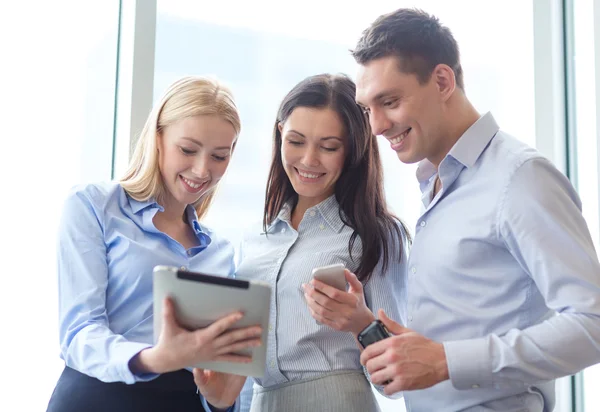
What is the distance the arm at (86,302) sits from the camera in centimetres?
153

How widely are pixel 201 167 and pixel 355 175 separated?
0.48 m

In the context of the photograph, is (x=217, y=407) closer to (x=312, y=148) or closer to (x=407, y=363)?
(x=407, y=363)

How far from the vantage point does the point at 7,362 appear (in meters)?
2.09

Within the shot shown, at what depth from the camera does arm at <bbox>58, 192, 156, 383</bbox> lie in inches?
60.2

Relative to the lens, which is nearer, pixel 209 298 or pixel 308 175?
pixel 209 298

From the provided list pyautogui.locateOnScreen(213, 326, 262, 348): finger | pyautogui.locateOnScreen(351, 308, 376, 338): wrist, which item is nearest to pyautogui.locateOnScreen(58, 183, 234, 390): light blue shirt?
pyautogui.locateOnScreen(213, 326, 262, 348): finger

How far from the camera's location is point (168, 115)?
1.87m

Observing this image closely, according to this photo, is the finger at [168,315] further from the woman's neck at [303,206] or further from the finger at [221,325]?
the woman's neck at [303,206]

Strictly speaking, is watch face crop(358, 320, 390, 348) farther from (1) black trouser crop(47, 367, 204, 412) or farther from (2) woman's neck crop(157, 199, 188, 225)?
(2) woman's neck crop(157, 199, 188, 225)

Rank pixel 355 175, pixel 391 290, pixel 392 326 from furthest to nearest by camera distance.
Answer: pixel 355 175, pixel 391 290, pixel 392 326

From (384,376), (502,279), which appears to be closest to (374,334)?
(384,376)

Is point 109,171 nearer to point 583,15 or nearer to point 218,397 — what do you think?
point 218,397

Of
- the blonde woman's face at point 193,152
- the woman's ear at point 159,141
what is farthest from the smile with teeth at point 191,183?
the woman's ear at point 159,141

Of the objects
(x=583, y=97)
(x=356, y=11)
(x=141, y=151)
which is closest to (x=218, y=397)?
(x=141, y=151)
